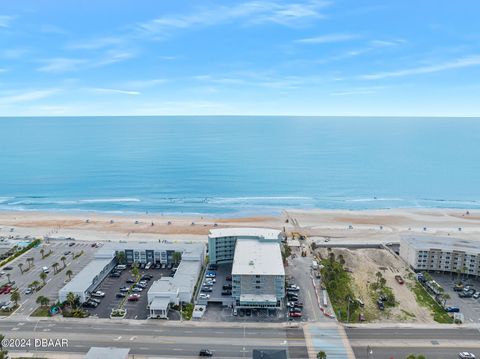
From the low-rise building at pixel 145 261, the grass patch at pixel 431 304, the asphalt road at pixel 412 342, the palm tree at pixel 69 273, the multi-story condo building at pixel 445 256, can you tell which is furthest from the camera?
the multi-story condo building at pixel 445 256

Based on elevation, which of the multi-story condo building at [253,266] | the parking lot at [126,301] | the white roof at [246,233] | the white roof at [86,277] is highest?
the white roof at [246,233]

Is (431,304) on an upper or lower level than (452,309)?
lower

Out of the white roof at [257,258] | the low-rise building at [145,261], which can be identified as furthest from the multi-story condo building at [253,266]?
the low-rise building at [145,261]

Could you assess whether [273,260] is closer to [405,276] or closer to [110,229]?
[405,276]

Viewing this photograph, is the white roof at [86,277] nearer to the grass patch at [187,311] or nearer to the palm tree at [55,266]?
the palm tree at [55,266]

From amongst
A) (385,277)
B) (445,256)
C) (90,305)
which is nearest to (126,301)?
(90,305)

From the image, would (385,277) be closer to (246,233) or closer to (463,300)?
(463,300)

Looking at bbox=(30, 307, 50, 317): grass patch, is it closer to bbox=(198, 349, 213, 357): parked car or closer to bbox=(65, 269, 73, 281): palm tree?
bbox=(65, 269, 73, 281): palm tree
